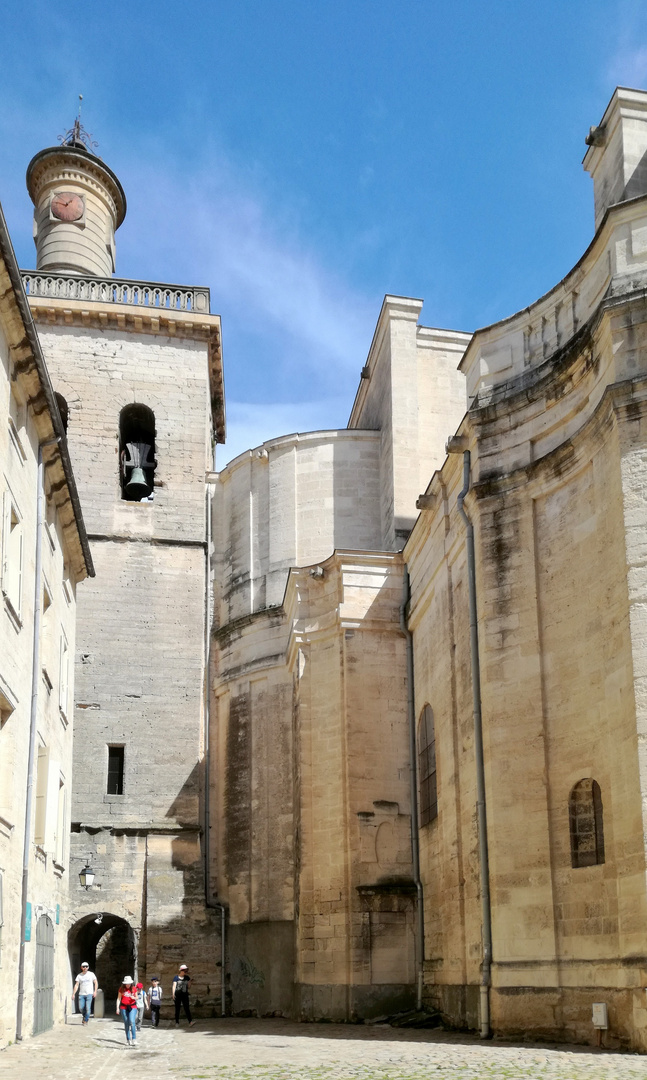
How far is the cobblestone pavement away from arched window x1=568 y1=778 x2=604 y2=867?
2077mm

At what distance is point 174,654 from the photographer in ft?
87.1

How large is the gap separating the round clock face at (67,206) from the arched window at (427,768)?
1755cm

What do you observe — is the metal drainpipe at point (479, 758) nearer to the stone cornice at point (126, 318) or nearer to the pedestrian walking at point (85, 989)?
the pedestrian walking at point (85, 989)

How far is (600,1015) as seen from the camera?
13133 millimetres

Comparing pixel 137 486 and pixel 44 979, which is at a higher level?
pixel 137 486

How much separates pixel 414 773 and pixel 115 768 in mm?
7895

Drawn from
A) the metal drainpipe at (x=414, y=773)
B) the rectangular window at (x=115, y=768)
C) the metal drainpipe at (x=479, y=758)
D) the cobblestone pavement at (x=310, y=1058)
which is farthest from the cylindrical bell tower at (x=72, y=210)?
the cobblestone pavement at (x=310, y=1058)

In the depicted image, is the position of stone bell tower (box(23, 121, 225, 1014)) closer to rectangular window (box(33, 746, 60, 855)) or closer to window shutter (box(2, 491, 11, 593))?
rectangular window (box(33, 746, 60, 855))

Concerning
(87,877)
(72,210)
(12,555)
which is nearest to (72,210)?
(72,210)

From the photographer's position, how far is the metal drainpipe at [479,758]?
14758 millimetres

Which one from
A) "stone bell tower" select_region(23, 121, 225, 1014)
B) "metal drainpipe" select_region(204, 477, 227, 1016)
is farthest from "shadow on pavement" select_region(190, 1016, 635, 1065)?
"stone bell tower" select_region(23, 121, 225, 1014)

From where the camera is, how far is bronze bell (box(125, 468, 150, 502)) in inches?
1091

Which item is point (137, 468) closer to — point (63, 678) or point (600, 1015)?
point (63, 678)

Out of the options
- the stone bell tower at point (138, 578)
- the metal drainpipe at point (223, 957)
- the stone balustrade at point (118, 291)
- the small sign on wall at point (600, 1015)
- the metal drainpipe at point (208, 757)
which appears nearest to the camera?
the small sign on wall at point (600, 1015)
